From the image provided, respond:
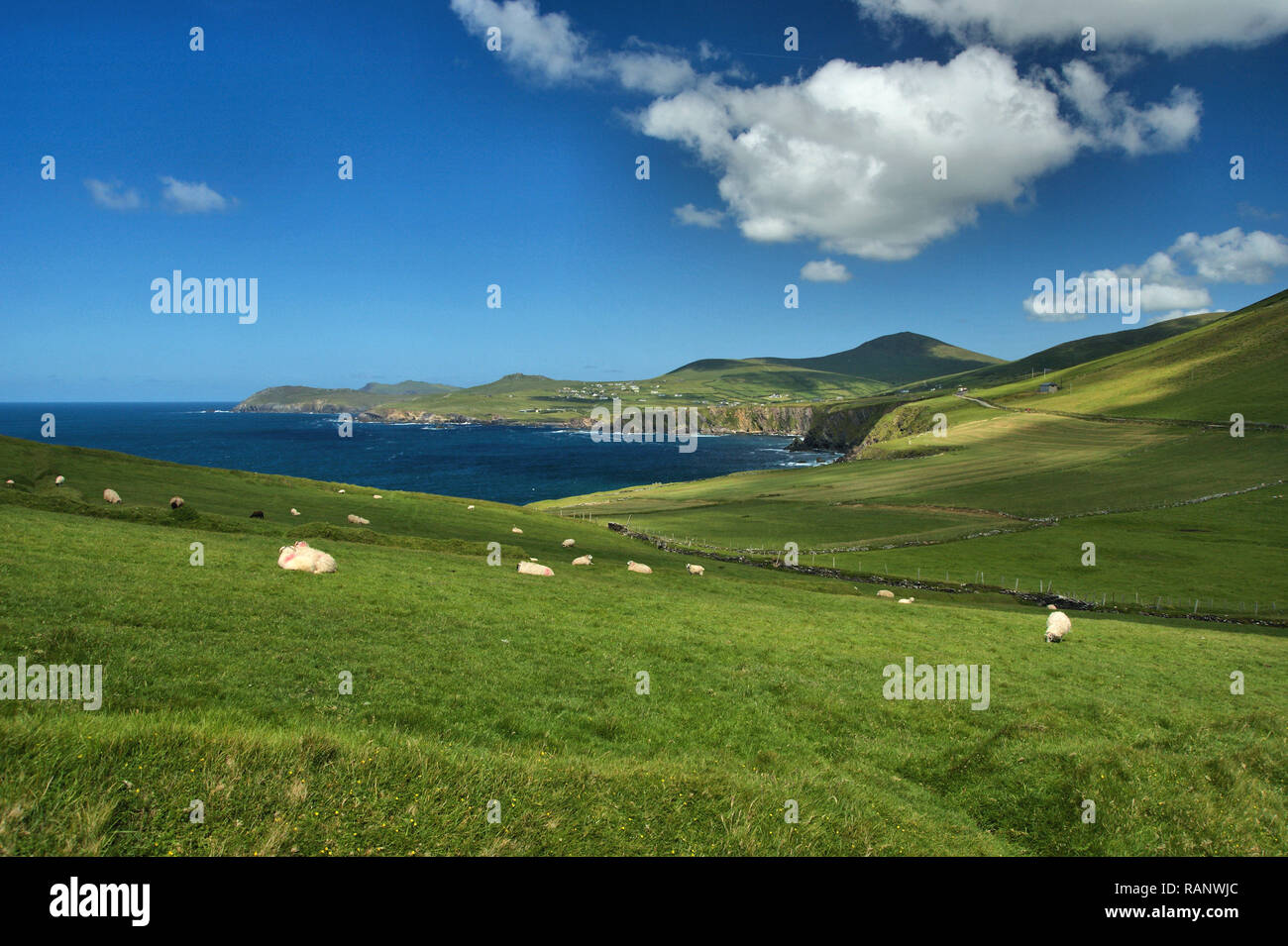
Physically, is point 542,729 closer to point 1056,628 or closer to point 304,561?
point 304,561

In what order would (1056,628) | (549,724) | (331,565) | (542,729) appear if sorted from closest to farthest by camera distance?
(542,729), (549,724), (331,565), (1056,628)

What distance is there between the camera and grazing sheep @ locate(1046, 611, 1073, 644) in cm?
3516

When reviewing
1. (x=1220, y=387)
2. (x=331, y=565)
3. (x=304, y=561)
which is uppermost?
(x=1220, y=387)

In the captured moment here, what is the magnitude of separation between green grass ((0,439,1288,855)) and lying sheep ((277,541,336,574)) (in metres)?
0.86

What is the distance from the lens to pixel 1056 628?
35.7m

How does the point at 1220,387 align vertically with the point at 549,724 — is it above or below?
above

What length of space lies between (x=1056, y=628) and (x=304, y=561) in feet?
134

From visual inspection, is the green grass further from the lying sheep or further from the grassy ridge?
the lying sheep

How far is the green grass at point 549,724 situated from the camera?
7.80 metres

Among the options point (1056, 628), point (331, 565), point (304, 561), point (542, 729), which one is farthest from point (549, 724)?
point (1056, 628)

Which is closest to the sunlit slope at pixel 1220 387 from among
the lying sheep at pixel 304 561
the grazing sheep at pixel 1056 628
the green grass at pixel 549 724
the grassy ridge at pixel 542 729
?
the grazing sheep at pixel 1056 628

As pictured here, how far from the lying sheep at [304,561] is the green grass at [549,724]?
2.83 ft
